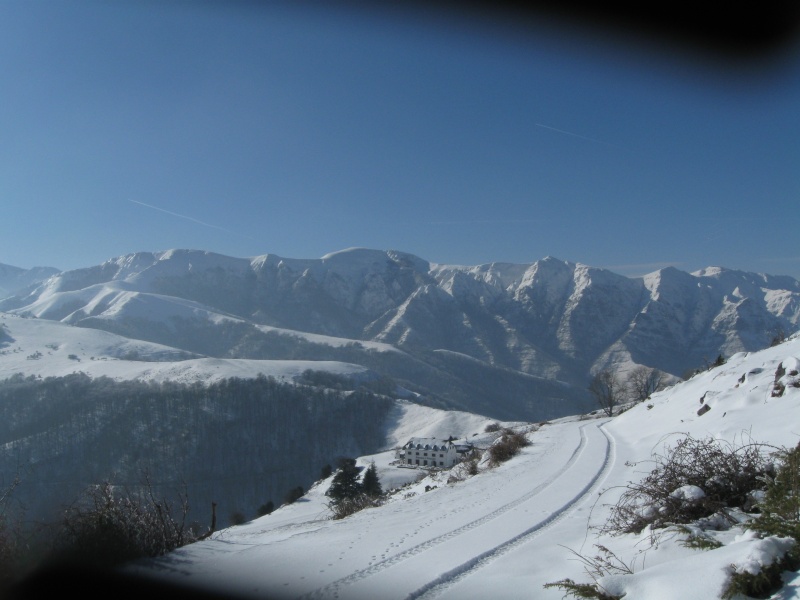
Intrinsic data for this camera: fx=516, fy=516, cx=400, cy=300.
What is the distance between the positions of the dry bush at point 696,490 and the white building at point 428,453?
63341 mm

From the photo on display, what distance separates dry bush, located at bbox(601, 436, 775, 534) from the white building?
208 ft

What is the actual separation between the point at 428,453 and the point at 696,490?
68519mm

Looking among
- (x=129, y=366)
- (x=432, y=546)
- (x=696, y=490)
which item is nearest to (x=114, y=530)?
(x=432, y=546)

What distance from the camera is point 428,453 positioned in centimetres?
7200

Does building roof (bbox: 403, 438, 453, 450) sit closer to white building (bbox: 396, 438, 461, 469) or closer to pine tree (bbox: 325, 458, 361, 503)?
white building (bbox: 396, 438, 461, 469)

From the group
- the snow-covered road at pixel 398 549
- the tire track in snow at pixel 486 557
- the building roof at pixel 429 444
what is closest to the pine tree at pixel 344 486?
the snow-covered road at pixel 398 549

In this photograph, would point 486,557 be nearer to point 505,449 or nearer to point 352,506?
point 352,506

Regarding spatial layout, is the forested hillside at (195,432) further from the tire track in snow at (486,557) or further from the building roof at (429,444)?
the tire track in snow at (486,557)

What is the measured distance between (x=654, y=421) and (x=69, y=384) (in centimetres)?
15906

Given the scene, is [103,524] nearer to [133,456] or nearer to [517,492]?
[517,492]

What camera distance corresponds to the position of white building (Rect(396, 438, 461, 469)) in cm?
6931

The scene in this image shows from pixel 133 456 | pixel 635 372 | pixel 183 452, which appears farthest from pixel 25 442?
pixel 635 372

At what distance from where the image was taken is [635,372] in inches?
2653

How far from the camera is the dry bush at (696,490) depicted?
6.12 meters
